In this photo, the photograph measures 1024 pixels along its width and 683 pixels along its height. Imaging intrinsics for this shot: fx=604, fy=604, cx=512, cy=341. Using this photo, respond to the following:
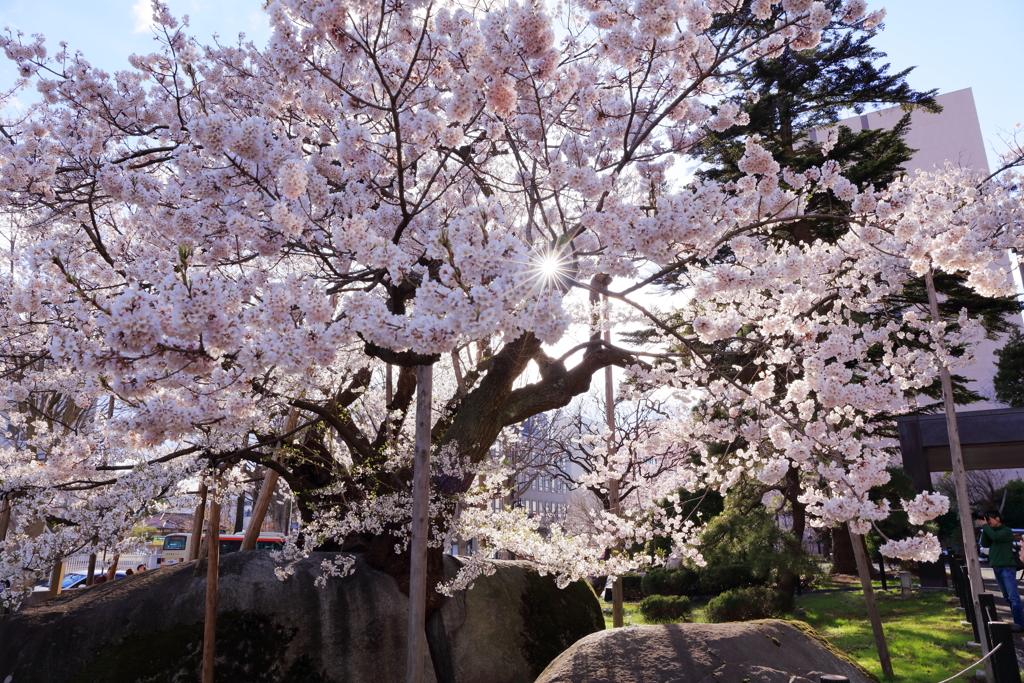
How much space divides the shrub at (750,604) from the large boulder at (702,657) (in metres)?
8.01

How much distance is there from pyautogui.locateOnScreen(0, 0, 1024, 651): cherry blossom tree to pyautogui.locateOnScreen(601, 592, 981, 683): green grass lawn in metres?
3.43

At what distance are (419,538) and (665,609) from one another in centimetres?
1156

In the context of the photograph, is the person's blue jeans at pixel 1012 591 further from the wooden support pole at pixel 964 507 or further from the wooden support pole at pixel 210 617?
the wooden support pole at pixel 210 617

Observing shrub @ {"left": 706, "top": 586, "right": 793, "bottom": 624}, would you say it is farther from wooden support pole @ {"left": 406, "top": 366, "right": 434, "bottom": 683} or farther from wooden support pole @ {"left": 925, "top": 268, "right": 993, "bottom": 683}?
wooden support pole @ {"left": 406, "top": 366, "right": 434, "bottom": 683}

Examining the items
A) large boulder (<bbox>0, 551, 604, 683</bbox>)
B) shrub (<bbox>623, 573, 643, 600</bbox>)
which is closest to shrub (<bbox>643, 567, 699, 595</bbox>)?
shrub (<bbox>623, 573, 643, 600</bbox>)

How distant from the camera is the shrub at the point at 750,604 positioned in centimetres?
1311

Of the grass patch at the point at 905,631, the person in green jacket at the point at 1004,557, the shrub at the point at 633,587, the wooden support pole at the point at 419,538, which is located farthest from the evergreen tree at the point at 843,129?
the wooden support pole at the point at 419,538

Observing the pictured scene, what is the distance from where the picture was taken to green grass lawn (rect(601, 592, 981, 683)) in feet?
27.5

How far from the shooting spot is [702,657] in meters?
5.30

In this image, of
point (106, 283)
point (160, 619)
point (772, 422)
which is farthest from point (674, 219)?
point (160, 619)

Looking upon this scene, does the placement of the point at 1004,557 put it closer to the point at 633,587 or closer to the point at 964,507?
the point at 964,507

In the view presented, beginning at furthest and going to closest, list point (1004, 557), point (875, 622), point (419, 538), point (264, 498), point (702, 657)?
point (264, 498) < point (1004, 557) < point (875, 622) < point (419, 538) < point (702, 657)

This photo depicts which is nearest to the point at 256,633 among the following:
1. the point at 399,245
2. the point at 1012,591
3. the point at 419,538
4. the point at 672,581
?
the point at 419,538

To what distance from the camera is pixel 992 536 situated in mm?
9797
